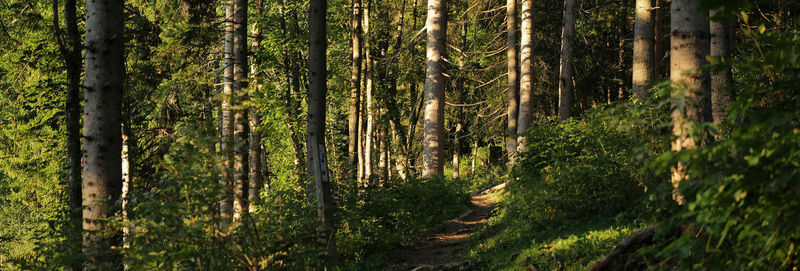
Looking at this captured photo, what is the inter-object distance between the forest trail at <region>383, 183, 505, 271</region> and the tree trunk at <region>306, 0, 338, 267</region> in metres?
1.44

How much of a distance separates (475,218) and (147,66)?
969cm

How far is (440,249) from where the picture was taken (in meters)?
10.8

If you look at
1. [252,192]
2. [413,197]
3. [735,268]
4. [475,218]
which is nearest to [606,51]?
[475,218]

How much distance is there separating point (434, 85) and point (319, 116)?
6840 mm

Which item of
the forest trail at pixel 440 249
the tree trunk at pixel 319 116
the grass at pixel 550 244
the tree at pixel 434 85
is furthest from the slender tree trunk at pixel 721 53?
the tree at pixel 434 85

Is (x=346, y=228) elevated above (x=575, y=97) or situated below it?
below

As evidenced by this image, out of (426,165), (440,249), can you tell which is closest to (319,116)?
(440,249)

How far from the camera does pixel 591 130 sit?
34.0ft

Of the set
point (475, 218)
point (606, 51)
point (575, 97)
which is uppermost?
point (606, 51)

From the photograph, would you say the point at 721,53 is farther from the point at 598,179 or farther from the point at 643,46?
the point at 643,46

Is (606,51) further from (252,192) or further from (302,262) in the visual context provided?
(302,262)

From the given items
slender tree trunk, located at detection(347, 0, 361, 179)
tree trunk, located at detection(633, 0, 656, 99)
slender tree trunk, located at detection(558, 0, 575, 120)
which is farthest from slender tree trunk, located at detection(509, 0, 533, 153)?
tree trunk, located at detection(633, 0, 656, 99)

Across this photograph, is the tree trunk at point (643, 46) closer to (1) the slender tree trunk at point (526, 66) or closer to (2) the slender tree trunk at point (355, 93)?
(1) the slender tree trunk at point (526, 66)

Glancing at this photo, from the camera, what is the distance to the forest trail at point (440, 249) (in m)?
8.88
